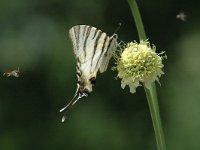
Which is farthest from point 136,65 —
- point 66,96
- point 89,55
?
point 66,96

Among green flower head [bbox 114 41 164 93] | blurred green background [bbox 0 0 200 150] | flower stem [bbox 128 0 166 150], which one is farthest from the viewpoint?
blurred green background [bbox 0 0 200 150]

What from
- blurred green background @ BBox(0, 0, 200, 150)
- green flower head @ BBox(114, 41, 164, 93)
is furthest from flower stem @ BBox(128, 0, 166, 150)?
blurred green background @ BBox(0, 0, 200, 150)

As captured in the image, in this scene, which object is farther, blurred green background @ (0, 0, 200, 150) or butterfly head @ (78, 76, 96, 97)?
blurred green background @ (0, 0, 200, 150)

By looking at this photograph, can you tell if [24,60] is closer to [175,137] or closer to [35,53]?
[35,53]

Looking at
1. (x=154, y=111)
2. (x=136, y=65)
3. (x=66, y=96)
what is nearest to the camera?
(x=154, y=111)

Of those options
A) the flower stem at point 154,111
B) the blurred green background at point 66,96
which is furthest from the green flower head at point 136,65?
the blurred green background at point 66,96

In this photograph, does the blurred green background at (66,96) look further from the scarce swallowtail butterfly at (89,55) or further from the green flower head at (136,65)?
the scarce swallowtail butterfly at (89,55)

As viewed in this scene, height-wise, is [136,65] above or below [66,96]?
below

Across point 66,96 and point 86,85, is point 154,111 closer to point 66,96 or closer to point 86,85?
point 86,85

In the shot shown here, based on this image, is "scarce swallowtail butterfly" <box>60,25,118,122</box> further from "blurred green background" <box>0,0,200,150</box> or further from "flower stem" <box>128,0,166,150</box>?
"blurred green background" <box>0,0,200,150</box>

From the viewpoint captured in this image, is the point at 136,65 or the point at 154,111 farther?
the point at 136,65
